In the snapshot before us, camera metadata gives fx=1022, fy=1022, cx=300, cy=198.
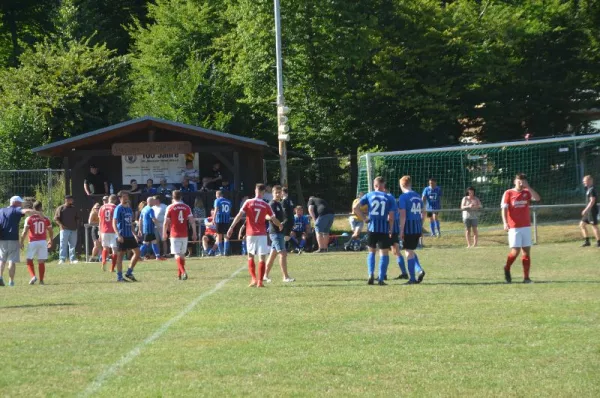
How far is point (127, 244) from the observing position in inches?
827

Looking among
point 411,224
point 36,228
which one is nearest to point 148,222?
point 36,228

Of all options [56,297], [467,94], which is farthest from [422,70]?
[56,297]

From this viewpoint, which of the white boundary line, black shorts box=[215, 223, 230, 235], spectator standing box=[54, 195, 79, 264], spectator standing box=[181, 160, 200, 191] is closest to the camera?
the white boundary line

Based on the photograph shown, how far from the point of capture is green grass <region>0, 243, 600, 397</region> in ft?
28.3

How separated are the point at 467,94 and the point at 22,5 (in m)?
26.3

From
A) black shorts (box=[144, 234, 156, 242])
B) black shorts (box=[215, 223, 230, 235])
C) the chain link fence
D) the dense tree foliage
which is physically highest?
the dense tree foliage

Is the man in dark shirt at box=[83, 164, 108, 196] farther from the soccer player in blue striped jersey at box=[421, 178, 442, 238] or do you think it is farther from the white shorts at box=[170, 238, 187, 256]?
the white shorts at box=[170, 238, 187, 256]

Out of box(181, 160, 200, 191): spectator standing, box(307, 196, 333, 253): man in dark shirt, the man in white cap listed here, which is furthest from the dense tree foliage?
the man in white cap

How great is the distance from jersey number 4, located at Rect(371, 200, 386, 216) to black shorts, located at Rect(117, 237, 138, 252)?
5.98 m

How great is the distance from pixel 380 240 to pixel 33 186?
58.8ft

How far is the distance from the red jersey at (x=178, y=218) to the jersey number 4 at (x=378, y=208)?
14.7 feet

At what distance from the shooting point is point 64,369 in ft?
31.2

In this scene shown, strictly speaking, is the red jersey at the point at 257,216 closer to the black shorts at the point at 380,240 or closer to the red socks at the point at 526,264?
the black shorts at the point at 380,240

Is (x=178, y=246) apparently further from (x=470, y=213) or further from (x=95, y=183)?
(x=95, y=183)
